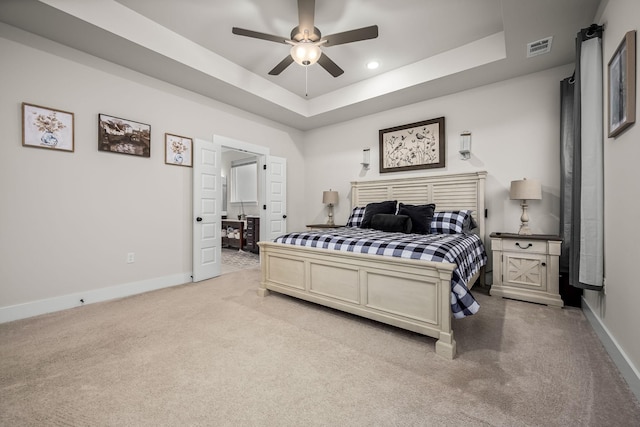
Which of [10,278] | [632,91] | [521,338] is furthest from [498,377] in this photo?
[10,278]

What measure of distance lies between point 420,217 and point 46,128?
4085 mm

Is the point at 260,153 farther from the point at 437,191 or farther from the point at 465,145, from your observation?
the point at 465,145

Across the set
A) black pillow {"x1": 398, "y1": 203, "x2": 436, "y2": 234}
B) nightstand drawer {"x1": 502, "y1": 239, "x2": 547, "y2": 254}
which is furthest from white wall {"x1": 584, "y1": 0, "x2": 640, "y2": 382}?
black pillow {"x1": 398, "y1": 203, "x2": 436, "y2": 234}

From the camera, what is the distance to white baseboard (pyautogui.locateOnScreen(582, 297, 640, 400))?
147 cm

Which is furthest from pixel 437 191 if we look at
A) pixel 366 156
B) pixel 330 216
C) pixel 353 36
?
pixel 353 36

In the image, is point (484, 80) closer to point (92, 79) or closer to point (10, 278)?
point (92, 79)

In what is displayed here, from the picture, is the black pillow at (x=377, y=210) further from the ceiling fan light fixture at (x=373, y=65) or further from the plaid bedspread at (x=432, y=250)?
the ceiling fan light fixture at (x=373, y=65)

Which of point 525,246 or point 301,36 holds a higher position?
point 301,36

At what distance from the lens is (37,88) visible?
2609 millimetres

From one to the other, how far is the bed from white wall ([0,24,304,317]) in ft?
5.10

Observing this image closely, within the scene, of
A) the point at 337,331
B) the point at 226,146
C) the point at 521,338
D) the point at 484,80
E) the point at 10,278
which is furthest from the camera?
the point at 226,146

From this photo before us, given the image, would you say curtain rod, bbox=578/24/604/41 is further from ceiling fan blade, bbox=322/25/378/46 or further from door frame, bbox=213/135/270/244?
door frame, bbox=213/135/270/244

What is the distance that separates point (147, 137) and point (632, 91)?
171 inches

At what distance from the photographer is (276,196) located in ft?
16.4
